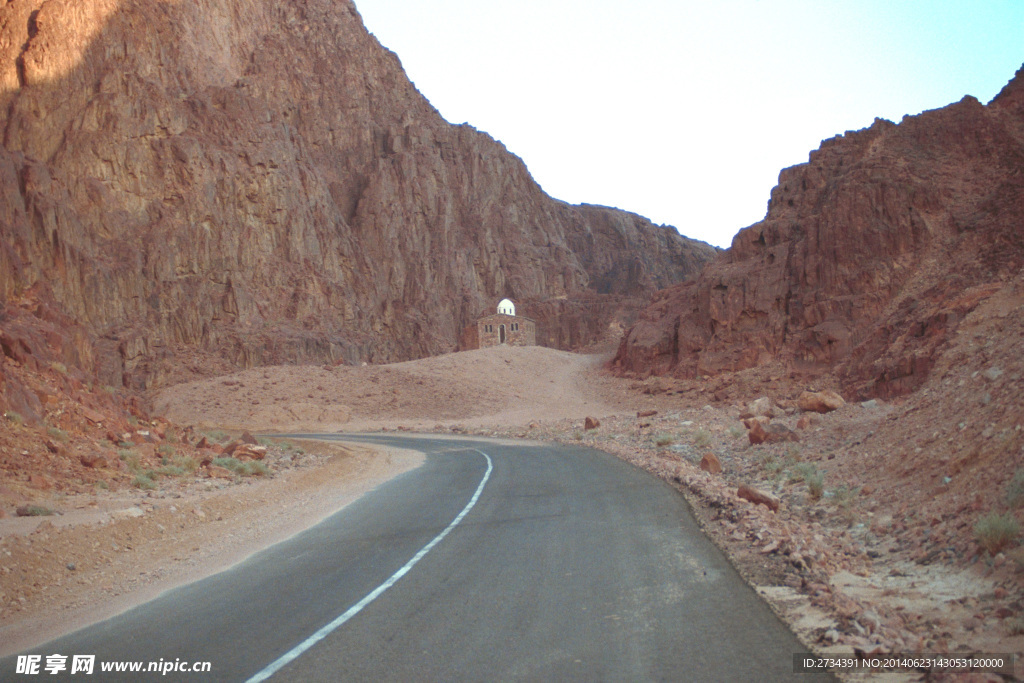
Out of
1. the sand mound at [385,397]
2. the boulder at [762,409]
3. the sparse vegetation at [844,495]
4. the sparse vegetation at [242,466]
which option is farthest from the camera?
the sand mound at [385,397]

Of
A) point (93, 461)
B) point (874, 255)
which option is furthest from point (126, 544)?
point (874, 255)

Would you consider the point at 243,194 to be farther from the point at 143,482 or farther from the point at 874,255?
the point at 143,482

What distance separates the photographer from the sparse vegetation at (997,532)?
6812 millimetres

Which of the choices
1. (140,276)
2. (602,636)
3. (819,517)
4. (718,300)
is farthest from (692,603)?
(140,276)

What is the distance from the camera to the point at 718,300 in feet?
157

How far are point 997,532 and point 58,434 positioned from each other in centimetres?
1695

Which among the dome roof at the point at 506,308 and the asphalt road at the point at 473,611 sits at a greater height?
the dome roof at the point at 506,308

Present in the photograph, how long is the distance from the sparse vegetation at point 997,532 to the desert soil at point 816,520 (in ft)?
0.37

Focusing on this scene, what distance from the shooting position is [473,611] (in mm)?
6867

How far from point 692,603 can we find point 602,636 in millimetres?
1127

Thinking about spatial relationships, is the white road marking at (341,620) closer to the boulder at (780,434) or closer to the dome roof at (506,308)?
the boulder at (780,434)

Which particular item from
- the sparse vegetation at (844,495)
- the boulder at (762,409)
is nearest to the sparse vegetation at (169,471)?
the sparse vegetation at (844,495)

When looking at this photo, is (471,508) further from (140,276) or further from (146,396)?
(140,276)

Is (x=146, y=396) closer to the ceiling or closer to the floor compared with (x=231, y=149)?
closer to the floor
